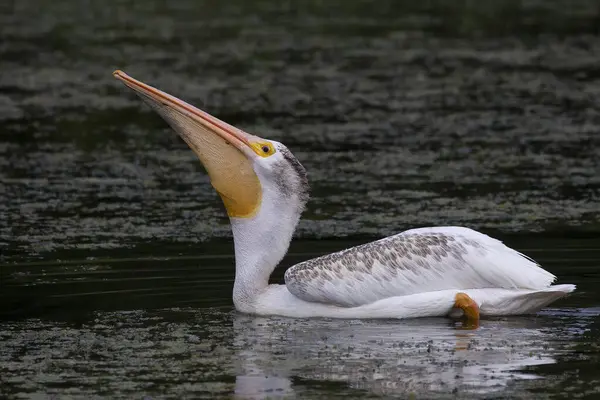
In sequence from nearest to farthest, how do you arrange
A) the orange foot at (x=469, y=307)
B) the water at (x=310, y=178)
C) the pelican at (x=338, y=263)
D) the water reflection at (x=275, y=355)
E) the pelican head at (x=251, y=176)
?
the water reflection at (x=275, y=355), the water at (x=310, y=178), the orange foot at (x=469, y=307), the pelican at (x=338, y=263), the pelican head at (x=251, y=176)

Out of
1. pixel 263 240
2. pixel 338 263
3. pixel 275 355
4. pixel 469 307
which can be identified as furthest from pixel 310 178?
pixel 275 355

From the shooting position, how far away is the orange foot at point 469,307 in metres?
7.84

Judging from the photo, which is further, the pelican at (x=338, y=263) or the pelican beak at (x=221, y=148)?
the pelican beak at (x=221, y=148)

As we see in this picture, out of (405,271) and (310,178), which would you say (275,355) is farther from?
(310,178)

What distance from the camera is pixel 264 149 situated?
27.6ft

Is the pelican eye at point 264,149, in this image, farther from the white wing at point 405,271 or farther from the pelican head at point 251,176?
the white wing at point 405,271

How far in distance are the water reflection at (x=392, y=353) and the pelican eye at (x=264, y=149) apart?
37.4 inches

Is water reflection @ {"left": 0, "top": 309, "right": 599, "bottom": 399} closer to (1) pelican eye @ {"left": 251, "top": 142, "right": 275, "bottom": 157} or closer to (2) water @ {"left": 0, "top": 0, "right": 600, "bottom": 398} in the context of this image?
(2) water @ {"left": 0, "top": 0, "right": 600, "bottom": 398}

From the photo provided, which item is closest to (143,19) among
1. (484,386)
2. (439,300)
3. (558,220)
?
(558,220)

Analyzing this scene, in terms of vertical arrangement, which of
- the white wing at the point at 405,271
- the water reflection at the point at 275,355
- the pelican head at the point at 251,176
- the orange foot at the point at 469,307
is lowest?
the water reflection at the point at 275,355

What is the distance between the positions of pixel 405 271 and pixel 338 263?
14.5 inches

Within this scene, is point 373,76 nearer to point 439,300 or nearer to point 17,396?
point 439,300

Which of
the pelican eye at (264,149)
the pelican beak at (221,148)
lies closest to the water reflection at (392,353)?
the pelican beak at (221,148)

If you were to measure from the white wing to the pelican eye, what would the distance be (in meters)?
0.74
